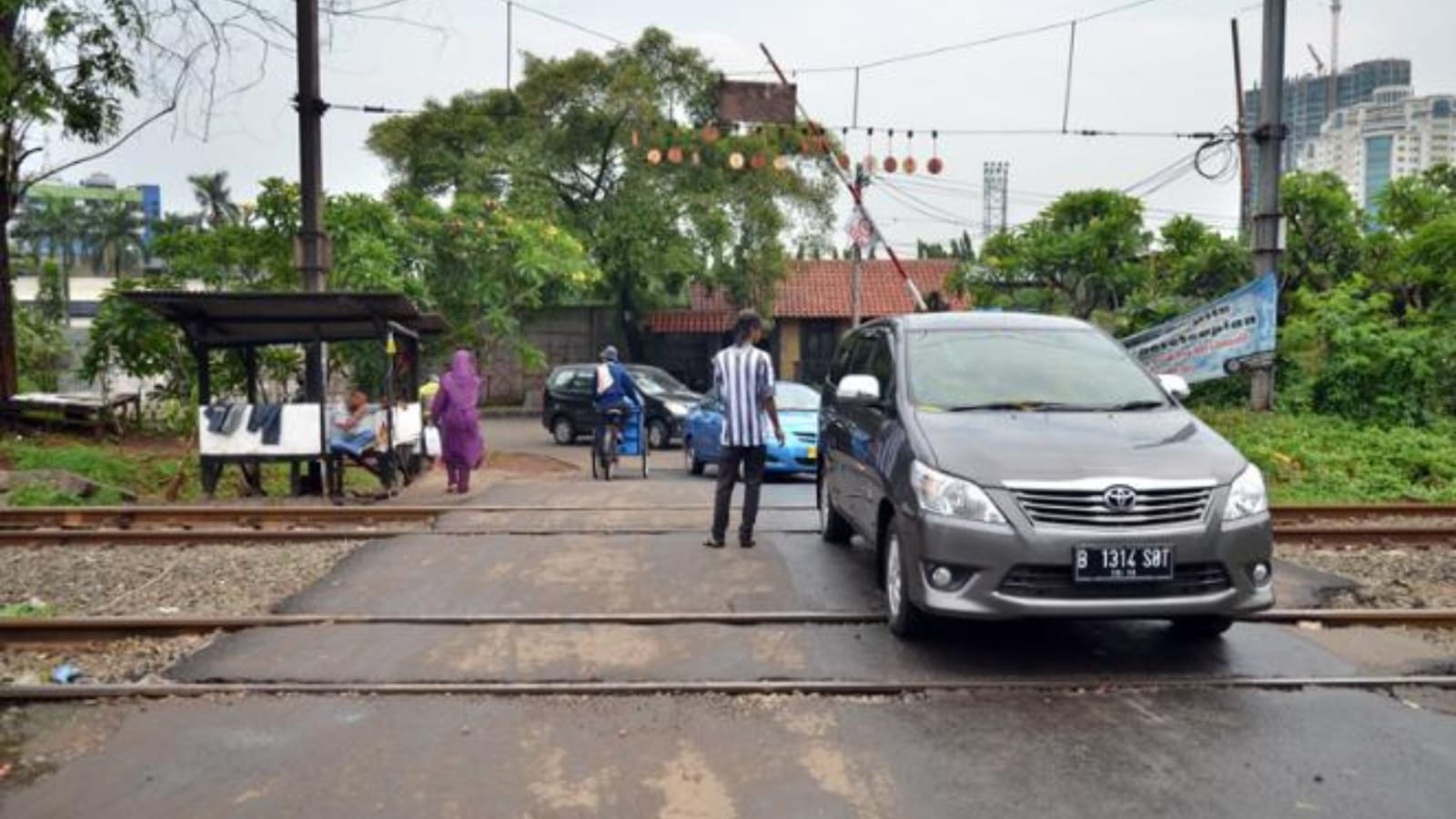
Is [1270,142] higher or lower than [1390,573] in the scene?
higher

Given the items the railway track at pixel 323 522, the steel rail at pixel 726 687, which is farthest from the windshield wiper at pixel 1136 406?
the railway track at pixel 323 522

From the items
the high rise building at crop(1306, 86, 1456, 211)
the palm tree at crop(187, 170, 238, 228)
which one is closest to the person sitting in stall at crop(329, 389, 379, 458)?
the high rise building at crop(1306, 86, 1456, 211)

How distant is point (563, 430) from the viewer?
26.4m

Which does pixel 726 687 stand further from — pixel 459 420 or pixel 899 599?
pixel 459 420

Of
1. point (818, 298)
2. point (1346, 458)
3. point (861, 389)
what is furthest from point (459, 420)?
point (818, 298)

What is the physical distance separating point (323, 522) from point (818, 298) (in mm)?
32271

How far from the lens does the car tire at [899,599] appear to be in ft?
19.7

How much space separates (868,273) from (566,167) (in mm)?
13018

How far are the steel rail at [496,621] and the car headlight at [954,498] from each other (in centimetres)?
122

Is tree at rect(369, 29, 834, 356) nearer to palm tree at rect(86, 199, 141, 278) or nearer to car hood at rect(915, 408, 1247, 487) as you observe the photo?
car hood at rect(915, 408, 1247, 487)

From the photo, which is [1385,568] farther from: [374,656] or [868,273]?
[868,273]

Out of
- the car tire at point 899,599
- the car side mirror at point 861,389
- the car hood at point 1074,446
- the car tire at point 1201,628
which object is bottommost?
the car tire at point 1201,628

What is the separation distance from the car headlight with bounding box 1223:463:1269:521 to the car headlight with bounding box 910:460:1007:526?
1102 mm

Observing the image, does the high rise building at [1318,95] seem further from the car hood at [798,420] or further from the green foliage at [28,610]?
the green foliage at [28,610]
